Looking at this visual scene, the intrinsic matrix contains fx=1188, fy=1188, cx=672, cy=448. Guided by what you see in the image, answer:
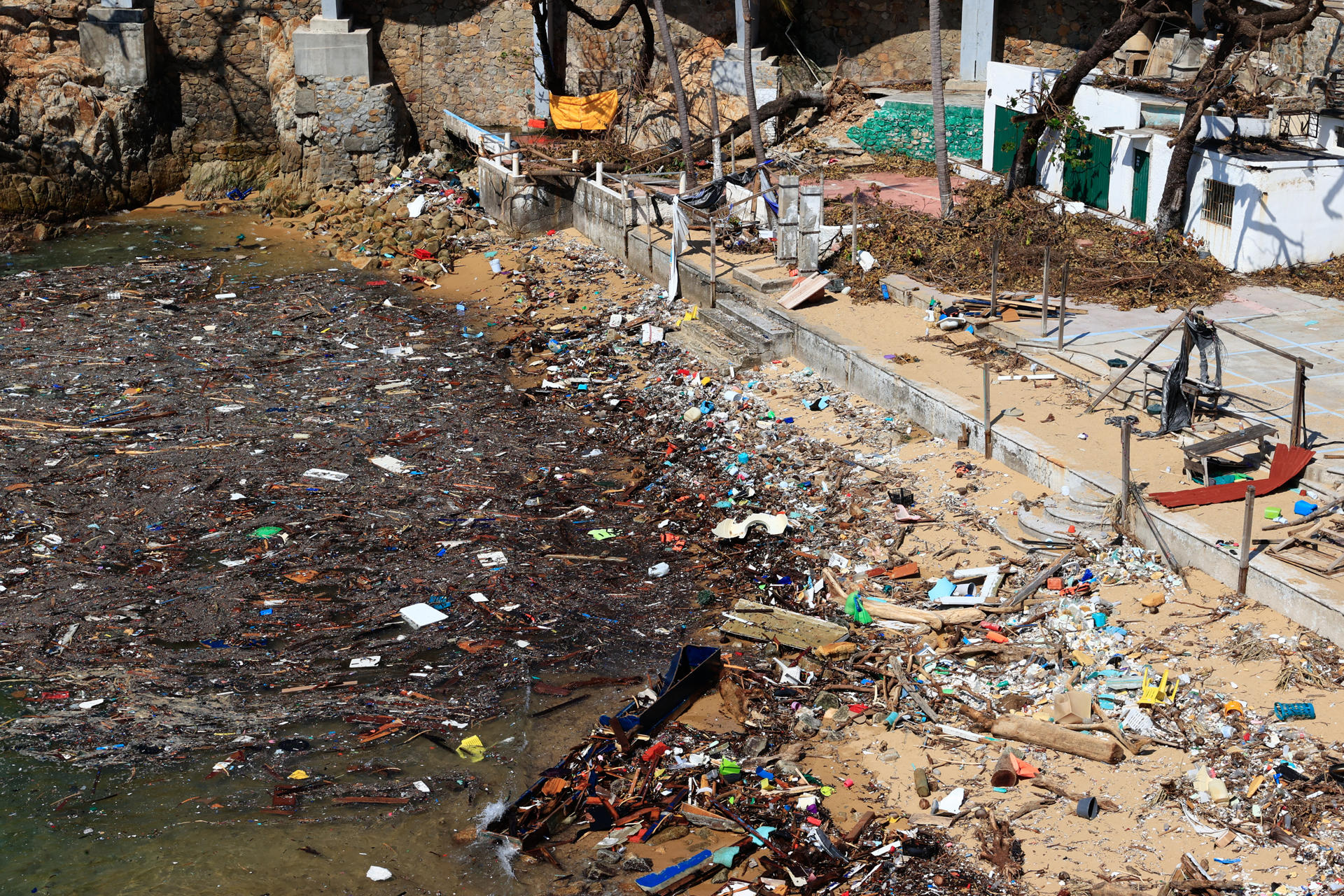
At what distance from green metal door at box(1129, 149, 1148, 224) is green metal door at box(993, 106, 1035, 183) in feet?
9.75

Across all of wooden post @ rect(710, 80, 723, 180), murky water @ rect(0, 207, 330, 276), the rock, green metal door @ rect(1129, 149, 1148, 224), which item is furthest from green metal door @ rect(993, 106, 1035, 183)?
the rock

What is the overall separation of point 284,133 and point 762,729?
21430mm

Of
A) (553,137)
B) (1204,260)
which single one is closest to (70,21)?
(553,137)

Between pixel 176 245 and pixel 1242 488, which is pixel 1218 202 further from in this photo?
pixel 176 245

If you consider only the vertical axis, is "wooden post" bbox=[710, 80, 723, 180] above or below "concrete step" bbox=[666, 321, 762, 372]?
above

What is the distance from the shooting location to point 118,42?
25.3 metres

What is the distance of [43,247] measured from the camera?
22406 mm

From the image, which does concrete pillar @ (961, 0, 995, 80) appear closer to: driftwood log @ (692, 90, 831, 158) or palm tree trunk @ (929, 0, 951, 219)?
driftwood log @ (692, 90, 831, 158)

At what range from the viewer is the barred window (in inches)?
642

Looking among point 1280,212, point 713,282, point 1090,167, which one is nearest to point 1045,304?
point 1280,212

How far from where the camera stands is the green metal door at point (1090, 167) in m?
18.5

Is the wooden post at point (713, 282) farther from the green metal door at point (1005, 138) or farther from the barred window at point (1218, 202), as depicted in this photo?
the barred window at point (1218, 202)

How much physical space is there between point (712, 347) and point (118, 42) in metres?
17.1

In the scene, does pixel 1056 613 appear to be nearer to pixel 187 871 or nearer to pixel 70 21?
pixel 187 871
